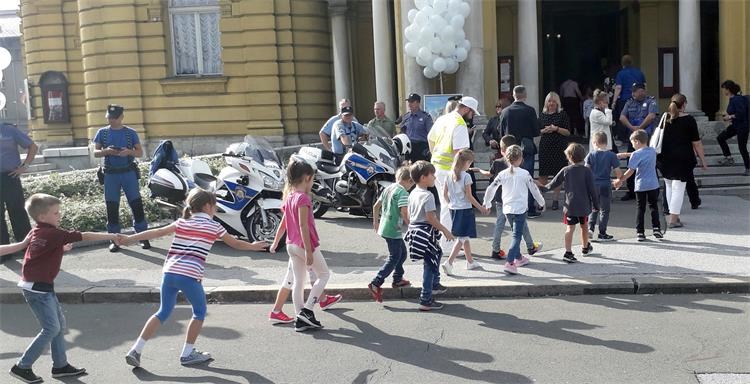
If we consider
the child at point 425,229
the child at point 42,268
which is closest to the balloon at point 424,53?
the child at point 425,229

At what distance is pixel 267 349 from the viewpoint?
599cm

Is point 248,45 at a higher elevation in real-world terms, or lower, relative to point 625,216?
higher

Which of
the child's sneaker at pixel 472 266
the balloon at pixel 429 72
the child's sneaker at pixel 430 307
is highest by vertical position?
the balloon at pixel 429 72

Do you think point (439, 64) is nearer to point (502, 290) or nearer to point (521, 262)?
point (521, 262)

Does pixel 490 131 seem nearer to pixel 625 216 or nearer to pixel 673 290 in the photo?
pixel 625 216

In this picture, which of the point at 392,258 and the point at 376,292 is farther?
the point at 376,292

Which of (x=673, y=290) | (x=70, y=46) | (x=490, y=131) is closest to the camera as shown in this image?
(x=673, y=290)

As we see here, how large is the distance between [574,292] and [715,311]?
4.22 ft

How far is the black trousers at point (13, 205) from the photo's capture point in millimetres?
9188

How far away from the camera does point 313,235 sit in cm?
643

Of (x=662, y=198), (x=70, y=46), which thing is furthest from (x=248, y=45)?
(x=662, y=198)

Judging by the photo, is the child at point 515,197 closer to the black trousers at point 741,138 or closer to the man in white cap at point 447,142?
the man in white cap at point 447,142

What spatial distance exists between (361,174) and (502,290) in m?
3.98

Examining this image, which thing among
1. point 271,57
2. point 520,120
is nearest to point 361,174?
point 520,120
